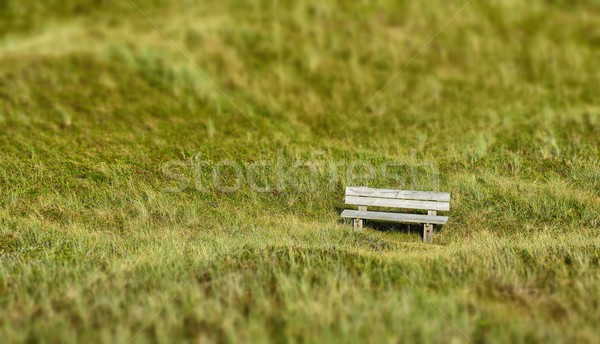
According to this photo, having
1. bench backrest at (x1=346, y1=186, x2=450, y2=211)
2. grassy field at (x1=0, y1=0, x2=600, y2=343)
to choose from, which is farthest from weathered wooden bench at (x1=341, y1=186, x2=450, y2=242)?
grassy field at (x1=0, y1=0, x2=600, y2=343)

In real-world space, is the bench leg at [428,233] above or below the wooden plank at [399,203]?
below

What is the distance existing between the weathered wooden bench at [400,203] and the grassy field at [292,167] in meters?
0.34

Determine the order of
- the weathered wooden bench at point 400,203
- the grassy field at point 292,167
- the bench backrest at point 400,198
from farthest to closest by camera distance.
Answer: the bench backrest at point 400,198
the weathered wooden bench at point 400,203
the grassy field at point 292,167

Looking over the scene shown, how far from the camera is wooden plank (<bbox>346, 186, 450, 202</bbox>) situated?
10.9 m

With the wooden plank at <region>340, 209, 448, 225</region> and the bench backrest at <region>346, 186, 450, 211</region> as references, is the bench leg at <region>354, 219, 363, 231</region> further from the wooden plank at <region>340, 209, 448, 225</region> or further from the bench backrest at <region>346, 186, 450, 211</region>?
the bench backrest at <region>346, 186, 450, 211</region>

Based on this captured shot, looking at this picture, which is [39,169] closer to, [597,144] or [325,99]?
[325,99]

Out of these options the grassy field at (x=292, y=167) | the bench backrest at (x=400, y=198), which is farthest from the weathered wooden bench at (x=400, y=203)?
the grassy field at (x=292, y=167)

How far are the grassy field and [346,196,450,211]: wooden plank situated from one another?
1.49ft

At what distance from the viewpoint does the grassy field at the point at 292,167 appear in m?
7.07

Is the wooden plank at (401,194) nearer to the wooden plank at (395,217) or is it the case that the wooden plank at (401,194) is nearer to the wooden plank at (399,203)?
the wooden plank at (399,203)

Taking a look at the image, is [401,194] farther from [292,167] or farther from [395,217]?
[292,167]

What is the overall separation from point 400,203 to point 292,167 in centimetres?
324

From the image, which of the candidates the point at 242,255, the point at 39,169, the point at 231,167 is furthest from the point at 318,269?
the point at 39,169

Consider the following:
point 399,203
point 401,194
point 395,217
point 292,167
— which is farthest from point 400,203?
point 292,167
